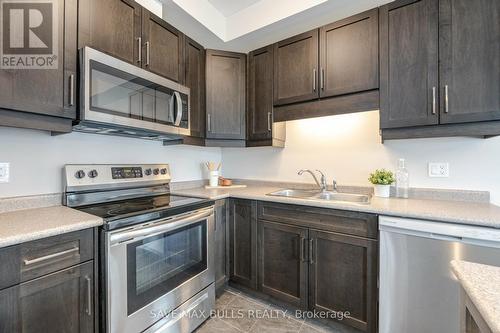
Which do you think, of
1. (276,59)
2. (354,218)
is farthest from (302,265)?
(276,59)

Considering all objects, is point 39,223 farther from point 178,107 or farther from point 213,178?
point 213,178

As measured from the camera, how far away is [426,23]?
60.0 inches

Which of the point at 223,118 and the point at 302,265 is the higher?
the point at 223,118

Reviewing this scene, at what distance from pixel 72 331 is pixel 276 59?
2341 mm

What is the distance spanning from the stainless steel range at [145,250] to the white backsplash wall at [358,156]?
105cm

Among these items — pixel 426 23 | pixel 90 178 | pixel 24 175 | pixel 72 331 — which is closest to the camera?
pixel 72 331

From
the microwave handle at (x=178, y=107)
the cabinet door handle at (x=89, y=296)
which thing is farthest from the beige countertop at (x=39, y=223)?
the microwave handle at (x=178, y=107)

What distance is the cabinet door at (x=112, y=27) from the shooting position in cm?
135

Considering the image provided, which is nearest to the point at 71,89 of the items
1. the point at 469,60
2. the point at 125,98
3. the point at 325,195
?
the point at 125,98

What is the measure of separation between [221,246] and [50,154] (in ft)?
4.64

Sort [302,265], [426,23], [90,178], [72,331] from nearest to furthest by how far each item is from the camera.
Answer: [72,331] < [426,23] < [90,178] < [302,265]

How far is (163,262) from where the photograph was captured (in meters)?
1.49

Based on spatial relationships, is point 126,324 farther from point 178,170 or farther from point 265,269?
point 178,170

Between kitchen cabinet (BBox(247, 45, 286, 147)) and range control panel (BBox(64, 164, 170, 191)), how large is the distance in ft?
3.10
